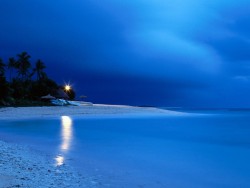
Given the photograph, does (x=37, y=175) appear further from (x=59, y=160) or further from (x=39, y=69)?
(x=39, y=69)

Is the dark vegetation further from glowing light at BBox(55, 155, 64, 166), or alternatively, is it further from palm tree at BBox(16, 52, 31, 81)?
glowing light at BBox(55, 155, 64, 166)

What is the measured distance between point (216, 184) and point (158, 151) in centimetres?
464

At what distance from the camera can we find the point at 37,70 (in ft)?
213

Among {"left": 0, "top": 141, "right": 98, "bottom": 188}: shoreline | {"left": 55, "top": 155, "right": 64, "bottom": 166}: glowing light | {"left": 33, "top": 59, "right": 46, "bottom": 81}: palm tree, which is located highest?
{"left": 33, "top": 59, "right": 46, "bottom": 81}: palm tree


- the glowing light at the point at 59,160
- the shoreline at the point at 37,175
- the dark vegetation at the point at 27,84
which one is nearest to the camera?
the shoreline at the point at 37,175

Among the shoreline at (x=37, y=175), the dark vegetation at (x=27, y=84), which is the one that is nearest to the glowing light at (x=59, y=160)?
the shoreline at (x=37, y=175)

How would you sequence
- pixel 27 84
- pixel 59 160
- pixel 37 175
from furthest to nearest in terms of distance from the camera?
pixel 27 84, pixel 59 160, pixel 37 175

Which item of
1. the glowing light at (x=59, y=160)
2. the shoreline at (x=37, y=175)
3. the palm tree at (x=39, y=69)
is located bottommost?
the glowing light at (x=59, y=160)

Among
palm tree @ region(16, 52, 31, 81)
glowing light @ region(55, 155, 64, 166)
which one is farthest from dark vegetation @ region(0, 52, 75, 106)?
glowing light @ region(55, 155, 64, 166)

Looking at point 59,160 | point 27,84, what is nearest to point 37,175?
point 59,160

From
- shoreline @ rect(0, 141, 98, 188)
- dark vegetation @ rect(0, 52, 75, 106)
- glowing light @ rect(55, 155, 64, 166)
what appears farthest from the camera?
dark vegetation @ rect(0, 52, 75, 106)

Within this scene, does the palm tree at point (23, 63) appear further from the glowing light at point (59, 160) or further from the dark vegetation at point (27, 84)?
the glowing light at point (59, 160)

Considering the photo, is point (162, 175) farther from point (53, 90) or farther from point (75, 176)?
point (53, 90)

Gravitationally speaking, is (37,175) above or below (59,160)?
above
